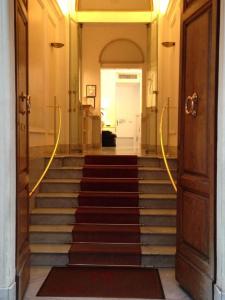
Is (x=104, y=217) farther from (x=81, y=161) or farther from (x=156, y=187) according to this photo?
(x=81, y=161)

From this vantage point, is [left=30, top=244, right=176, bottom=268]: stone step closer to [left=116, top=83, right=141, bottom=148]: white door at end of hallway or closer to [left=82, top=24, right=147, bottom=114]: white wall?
[left=82, top=24, right=147, bottom=114]: white wall

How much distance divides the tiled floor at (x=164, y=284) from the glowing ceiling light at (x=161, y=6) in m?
5.34

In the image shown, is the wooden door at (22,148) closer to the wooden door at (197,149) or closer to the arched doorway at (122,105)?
the wooden door at (197,149)

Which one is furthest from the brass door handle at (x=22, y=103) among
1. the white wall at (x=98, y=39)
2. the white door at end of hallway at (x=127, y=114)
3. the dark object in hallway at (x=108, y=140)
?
the white door at end of hallway at (x=127, y=114)

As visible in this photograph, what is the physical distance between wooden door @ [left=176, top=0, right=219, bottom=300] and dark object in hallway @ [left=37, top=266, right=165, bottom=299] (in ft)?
1.14

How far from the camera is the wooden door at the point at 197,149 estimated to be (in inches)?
126

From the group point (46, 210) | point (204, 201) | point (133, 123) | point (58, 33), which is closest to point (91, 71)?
point (58, 33)

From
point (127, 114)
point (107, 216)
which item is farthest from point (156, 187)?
point (127, 114)

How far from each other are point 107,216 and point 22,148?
2.02m

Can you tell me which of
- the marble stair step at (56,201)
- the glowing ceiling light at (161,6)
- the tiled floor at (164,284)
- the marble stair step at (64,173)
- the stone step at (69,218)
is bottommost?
the tiled floor at (164,284)

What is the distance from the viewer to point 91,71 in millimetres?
12562

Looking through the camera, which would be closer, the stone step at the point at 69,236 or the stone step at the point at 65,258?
the stone step at the point at 65,258

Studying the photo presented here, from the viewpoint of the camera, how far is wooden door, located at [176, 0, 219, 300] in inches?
126

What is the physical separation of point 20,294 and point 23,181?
0.97 metres
